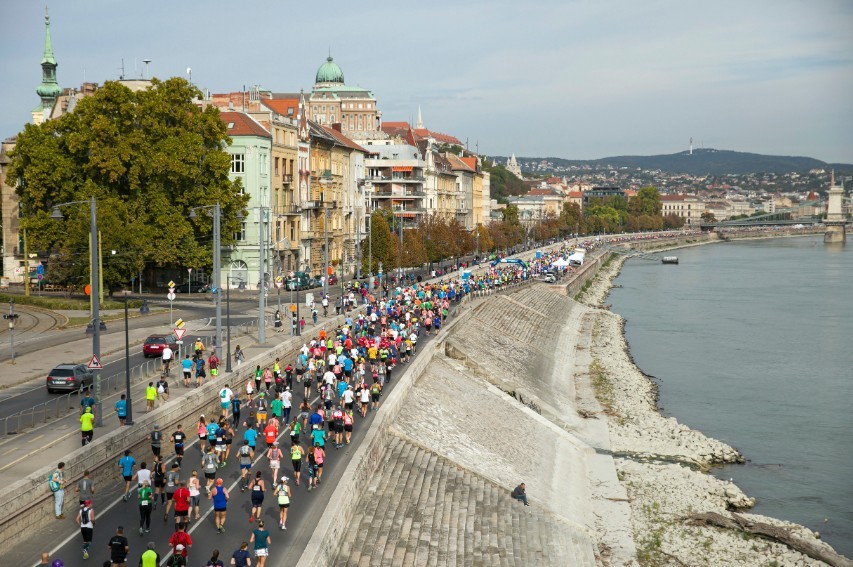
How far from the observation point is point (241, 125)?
76125 millimetres

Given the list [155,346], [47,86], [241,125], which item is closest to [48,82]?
[47,86]

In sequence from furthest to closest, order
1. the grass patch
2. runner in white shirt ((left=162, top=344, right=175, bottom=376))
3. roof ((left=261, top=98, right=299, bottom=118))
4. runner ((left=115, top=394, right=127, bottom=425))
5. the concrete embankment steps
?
roof ((left=261, top=98, right=299, bottom=118)), the grass patch, runner in white shirt ((left=162, top=344, right=175, bottom=376)), runner ((left=115, top=394, right=127, bottom=425)), the concrete embankment steps

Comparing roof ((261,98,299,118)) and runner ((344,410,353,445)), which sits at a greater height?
roof ((261,98,299,118))

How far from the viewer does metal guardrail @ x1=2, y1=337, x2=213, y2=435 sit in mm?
27953

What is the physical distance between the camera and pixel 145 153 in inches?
2547

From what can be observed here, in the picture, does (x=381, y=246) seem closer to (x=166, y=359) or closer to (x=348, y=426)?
(x=166, y=359)

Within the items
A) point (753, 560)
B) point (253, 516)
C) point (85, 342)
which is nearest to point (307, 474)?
point (253, 516)

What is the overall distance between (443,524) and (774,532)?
35.9ft

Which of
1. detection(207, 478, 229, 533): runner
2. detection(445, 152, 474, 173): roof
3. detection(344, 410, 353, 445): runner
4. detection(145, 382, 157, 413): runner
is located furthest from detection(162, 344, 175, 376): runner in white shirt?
detection(445, 152, 474, 173): roof

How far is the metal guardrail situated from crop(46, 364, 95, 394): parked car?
8.0 inches

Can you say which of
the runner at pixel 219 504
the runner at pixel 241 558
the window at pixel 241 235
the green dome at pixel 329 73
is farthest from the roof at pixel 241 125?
the green dome at pixel 329 73

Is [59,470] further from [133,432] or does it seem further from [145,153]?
[145,153]

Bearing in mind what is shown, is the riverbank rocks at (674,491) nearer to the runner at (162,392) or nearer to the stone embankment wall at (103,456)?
the stone embankment wall at (103,456)

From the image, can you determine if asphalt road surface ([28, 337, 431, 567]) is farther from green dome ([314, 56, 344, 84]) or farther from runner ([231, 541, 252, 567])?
green dome ([314, 56, 344, 84])
